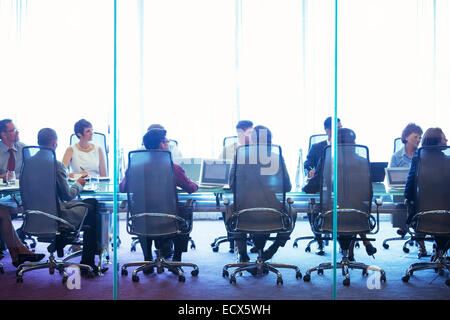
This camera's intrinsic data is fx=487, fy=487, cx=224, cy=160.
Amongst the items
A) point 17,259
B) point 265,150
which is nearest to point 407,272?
point 265,150

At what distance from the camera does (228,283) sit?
112 inches

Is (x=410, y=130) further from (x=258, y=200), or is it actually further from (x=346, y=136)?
(x=346, y=136)

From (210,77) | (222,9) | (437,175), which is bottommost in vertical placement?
(437,175)

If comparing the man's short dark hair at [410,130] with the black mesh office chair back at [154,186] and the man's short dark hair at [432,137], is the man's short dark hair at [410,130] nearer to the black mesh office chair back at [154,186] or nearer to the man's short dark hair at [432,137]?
the man's short dark hair at [432,137]

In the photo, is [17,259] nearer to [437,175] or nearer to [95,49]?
Result: [95,49]

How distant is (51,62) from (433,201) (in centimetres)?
275

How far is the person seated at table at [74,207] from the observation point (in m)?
3.41

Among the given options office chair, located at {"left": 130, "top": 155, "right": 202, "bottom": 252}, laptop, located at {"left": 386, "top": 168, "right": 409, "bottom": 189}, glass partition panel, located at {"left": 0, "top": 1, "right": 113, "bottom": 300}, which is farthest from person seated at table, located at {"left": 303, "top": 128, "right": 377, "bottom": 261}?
glass partition panel, located at {"left": 0, "top": 1, "right": 113, "bottom": 300}

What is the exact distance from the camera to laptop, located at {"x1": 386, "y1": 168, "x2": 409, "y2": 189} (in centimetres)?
394

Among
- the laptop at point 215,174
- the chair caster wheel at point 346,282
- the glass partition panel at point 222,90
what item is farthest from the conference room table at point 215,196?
the chair caster wheel at point 346,282

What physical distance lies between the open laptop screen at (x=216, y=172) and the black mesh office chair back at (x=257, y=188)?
1.83 feet

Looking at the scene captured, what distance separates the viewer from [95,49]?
284 cm

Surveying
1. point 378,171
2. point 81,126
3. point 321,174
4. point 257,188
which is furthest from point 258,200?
point 81,126
